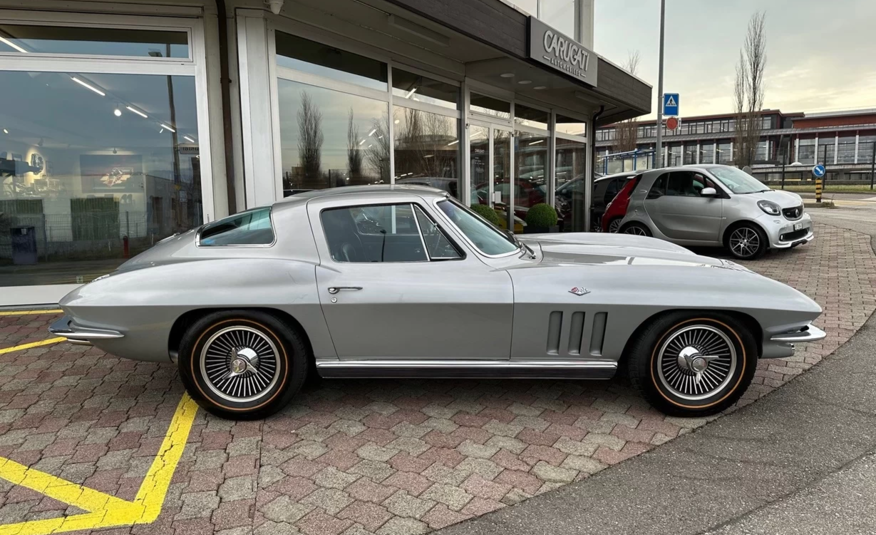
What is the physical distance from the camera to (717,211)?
9203mm

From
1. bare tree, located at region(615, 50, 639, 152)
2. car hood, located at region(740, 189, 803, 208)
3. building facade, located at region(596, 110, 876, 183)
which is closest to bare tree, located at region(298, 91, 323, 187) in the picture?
car hood, located at region(740, 189, 803, 208)

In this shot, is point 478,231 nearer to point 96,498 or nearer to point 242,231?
point 242,231

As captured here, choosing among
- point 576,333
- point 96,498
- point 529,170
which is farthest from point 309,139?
point 529,170

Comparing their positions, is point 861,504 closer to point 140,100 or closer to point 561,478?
point 561,478

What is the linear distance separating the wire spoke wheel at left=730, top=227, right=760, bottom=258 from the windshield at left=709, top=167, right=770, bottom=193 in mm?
741

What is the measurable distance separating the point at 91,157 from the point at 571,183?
1068 cm

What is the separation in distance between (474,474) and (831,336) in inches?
154

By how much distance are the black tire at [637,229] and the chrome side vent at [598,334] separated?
7.44 meters

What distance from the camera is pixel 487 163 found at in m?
10.5

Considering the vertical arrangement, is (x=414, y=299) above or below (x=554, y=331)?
above

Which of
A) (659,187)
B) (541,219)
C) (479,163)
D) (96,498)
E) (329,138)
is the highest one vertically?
(329,138)

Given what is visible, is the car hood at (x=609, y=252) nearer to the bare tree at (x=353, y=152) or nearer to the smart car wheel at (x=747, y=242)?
the bare tree at (x=353, y=152)

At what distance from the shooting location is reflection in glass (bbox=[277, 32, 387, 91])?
653 cm

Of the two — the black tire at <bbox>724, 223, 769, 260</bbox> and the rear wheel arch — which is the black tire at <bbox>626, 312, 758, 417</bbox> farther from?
the black tire at <bbox>724, 223, 769, 260</bbox>
